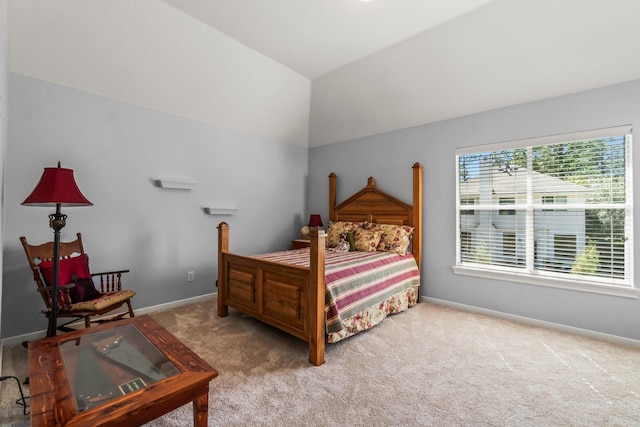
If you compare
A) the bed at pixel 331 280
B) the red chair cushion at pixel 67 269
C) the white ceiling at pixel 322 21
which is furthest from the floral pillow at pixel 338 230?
the red chair cushion at pixel 67 269

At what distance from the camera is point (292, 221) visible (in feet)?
16.4

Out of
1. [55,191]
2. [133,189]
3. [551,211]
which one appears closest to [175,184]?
[133,189]

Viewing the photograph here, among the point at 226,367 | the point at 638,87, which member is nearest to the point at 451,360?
the point at 226,367

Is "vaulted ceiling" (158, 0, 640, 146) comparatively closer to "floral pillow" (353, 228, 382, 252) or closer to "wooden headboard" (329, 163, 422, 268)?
"wooden headboard" (329, 163, 422, 268)

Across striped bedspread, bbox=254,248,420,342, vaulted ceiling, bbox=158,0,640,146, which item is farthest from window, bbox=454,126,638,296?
striped bedspread, bbox=254,248,420,342

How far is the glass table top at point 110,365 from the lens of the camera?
128 cm

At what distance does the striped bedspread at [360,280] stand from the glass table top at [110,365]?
1247 millimetres

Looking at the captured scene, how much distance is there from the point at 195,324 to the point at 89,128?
2.22 meters

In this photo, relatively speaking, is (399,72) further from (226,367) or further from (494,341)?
(226,367)

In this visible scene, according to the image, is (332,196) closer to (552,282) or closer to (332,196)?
(332,196)

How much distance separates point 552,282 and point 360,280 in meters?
1.94

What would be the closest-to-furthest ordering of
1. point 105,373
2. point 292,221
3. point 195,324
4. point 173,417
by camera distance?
point 105,373 → point 173,417 → point 195,324 → point 292,221

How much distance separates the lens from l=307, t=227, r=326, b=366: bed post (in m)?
2.22

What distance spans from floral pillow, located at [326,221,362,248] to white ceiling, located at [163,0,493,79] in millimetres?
2113
